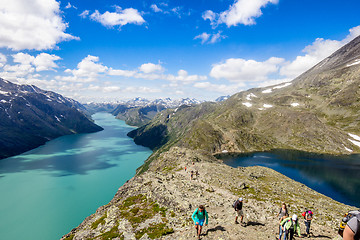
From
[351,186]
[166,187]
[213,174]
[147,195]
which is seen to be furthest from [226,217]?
[351,186]

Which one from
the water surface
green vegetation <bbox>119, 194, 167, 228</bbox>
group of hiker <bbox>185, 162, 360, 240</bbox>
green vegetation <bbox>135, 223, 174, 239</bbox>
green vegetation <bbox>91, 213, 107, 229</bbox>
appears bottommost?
the water surface

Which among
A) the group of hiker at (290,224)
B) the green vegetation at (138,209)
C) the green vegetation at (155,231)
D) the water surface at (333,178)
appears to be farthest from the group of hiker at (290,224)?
the water surface at (333,178)

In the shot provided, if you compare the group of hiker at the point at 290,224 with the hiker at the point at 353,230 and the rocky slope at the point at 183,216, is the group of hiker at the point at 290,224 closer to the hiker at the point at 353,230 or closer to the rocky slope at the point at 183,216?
the hiker at the point at 353,230

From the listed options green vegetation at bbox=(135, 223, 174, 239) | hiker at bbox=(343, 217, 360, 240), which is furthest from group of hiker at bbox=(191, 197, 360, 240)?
green vegetation at bbox=(135, 223, 174, 239)

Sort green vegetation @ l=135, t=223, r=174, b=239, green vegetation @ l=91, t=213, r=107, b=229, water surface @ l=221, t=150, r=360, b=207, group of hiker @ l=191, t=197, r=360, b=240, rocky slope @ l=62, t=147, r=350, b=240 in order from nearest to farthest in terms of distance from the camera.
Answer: group of hiker @ l=191, t=197, r=360, b=240 < rocky slope @ l=62, t=147, r=350, b=240 < green vegetation @ l=135, t=223, r=174, b=239 < green vegetation @ l=91, t=213, r=107, b=229 < water surface @ l=221, t=150, r=360, b=207

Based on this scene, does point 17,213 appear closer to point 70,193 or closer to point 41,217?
point 41,217

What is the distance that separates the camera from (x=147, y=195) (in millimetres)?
50406

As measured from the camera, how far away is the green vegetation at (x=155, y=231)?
29422 mm

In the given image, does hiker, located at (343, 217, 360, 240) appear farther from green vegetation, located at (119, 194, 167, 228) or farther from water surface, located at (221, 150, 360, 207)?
water surface, located at (221, 150, 360, 207)

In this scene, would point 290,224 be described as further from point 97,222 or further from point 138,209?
point 97,222

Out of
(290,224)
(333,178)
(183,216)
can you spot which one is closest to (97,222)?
(183,216)

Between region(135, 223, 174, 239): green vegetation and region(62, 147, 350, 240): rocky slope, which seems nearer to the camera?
region(62, 147, 350, 240): rocky slope

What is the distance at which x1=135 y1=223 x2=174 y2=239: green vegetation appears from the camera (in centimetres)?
2942

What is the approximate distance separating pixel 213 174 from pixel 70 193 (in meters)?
191
